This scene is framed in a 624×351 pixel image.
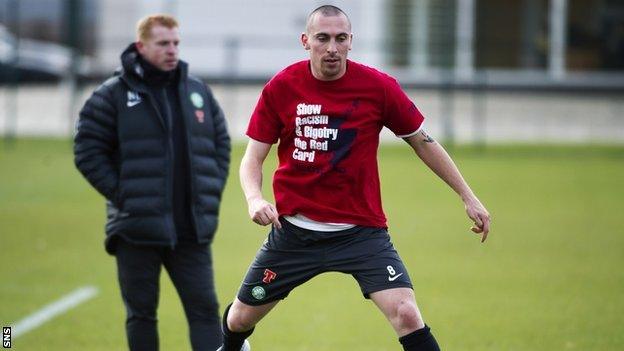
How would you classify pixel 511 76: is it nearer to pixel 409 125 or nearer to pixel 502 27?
pixel 502 27

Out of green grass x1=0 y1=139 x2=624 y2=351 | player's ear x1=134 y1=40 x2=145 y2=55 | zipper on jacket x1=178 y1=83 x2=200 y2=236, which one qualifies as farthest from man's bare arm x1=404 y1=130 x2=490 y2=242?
green grass x1=0 y1=139 x2=624 y2=351

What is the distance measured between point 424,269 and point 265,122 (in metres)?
5.67

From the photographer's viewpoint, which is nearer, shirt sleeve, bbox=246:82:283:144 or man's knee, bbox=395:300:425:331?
man's knee, bbox=395:300:425:331

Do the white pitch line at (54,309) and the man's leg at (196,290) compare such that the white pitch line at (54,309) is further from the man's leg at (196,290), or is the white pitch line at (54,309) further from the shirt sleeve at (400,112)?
the shirt sleeve at (400,112)

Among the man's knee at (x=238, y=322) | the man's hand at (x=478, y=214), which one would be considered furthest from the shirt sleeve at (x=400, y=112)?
the man's knee at (x=238, y=322)

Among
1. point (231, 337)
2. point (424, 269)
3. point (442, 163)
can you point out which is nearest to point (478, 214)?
point (442, 163)

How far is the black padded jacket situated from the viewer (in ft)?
21.8

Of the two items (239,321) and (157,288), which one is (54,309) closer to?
(157,288)

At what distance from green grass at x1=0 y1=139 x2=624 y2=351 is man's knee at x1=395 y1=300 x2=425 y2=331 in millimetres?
2435

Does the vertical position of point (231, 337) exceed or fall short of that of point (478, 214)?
it falls short

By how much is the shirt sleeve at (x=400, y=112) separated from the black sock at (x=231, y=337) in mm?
1375

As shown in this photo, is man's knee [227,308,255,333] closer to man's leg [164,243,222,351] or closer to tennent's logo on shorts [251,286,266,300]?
tennent's logo on shorts [251,286,266,300]

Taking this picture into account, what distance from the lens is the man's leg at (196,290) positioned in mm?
6812

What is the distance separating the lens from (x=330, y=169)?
19.1ft
